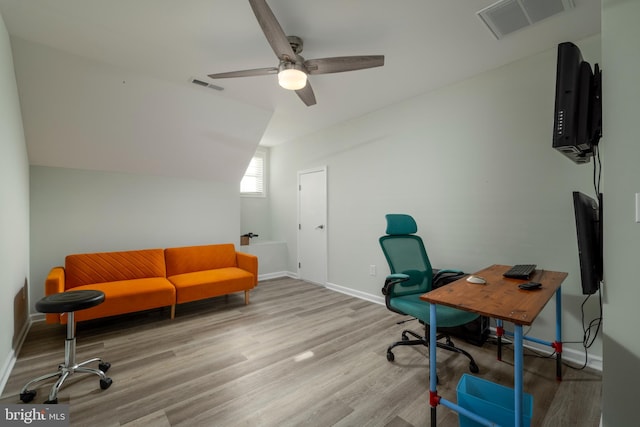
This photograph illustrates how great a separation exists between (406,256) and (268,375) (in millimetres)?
1566

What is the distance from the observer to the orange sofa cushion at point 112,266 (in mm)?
3023

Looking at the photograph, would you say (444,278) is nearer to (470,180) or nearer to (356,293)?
(470,180)

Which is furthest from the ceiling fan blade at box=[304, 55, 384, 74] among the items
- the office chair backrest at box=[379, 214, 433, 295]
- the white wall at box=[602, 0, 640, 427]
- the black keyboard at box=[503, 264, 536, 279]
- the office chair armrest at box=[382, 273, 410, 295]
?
the black keyboard at box=[503, 264, 536, 279]

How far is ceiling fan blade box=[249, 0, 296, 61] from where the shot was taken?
1.46 m

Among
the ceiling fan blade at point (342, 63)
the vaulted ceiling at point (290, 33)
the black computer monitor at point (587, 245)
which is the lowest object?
the black computer monitor at point (587, 245)

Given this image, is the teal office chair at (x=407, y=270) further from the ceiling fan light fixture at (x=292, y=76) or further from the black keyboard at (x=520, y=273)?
the ceiling fan light fixture at (x=292, y=76)

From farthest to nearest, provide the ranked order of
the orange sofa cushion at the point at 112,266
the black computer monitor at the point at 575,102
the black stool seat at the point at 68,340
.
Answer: the orange sofa cushion at the point at 112,266 < the black stool seat at the point at 68,340 < the black computer monitor at the point at 575,102

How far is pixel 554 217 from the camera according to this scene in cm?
231

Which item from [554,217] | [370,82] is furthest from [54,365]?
[554,217]

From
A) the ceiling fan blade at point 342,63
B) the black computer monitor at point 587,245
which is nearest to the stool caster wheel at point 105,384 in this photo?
the ceiling fan blade at point 342,63

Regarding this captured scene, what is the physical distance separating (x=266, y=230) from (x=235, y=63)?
3.73m

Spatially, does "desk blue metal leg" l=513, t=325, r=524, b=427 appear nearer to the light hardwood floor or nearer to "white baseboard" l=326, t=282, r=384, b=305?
the light hardwood floor

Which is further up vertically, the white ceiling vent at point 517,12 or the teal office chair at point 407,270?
the white ceiling vent at point 517,12

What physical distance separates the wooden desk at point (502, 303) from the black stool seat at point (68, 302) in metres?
2.31
